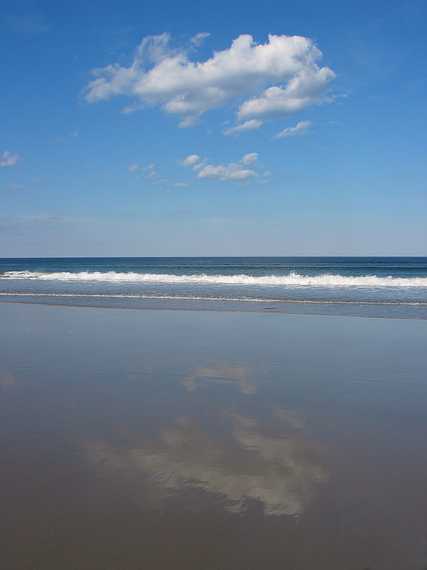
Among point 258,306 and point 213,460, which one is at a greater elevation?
point 258,306

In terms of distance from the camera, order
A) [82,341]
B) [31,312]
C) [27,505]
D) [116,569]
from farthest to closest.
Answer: [31,312] < [82,341] < [27,505] < [116,569]

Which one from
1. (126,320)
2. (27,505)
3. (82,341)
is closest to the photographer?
(27,505)

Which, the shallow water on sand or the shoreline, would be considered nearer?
the shallow water on sand

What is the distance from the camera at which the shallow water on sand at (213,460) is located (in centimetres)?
322

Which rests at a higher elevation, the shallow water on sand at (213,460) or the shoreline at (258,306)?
the shoreline at (258,306)

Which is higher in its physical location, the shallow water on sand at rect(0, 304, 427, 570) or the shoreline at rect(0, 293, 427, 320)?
the shoreline at rect(0, 293, 427, 320)

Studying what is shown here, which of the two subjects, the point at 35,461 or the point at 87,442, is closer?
the point at 35,461

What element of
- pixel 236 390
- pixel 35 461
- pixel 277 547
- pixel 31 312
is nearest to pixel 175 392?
pixel 236 390

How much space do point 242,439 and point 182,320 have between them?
9588 mm

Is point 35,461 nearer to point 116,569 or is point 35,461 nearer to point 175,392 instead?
point 116,569

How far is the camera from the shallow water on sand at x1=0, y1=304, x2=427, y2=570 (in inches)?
127

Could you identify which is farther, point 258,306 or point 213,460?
point 258,306

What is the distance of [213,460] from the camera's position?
4.54 meters

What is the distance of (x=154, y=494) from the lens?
152 inches
